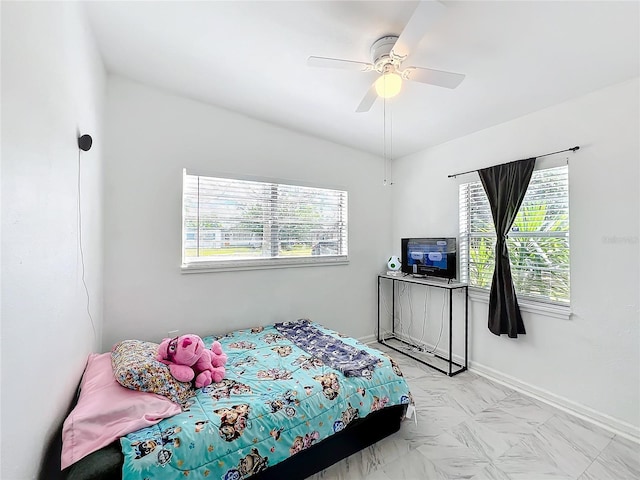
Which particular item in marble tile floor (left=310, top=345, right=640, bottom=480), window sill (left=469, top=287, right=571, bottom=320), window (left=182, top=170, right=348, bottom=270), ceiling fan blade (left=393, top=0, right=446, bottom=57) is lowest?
marble tile floor (left=310, top=345, right=640, bottom=480)

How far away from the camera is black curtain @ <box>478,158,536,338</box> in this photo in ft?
8.47

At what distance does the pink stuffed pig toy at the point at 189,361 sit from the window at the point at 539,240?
2.70m

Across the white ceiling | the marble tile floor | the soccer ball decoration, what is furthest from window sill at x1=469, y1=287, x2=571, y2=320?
the white ceiling

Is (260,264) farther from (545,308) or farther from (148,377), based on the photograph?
(545,308)

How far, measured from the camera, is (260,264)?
2.99 metres

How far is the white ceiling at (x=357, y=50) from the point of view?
1592 mm

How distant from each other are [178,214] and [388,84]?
205cm

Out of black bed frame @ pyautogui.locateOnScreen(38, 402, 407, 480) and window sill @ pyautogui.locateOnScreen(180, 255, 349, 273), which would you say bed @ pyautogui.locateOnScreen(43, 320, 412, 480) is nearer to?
black bed frame @ pyautogui.locateOnScreen(38, 402, 407, 480)

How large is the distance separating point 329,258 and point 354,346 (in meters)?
1.27

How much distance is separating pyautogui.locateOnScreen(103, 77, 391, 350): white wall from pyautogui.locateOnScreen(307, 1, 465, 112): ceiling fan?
1390mm

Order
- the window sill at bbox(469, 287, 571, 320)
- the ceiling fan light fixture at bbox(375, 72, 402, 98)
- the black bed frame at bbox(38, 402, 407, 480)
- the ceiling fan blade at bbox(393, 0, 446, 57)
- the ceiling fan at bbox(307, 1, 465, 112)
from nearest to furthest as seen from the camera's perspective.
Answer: the black bed frame at bbox(38, 402, 407, 480) < the ceiling fan blade at bbox(393, 0, 446, 57) < the ceiling fan at bbox(307, 1, 465, 112) < the ceiling fan light fixture at bbox(375, 72, 402, 98) < the window sill at bbox(469, 287, 571, 320)

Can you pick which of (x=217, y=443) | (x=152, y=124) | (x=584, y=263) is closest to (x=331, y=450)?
(x=217, y=443)

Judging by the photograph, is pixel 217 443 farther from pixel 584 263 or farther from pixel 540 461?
pixel 584 263

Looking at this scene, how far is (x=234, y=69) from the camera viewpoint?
2209 millimetres
